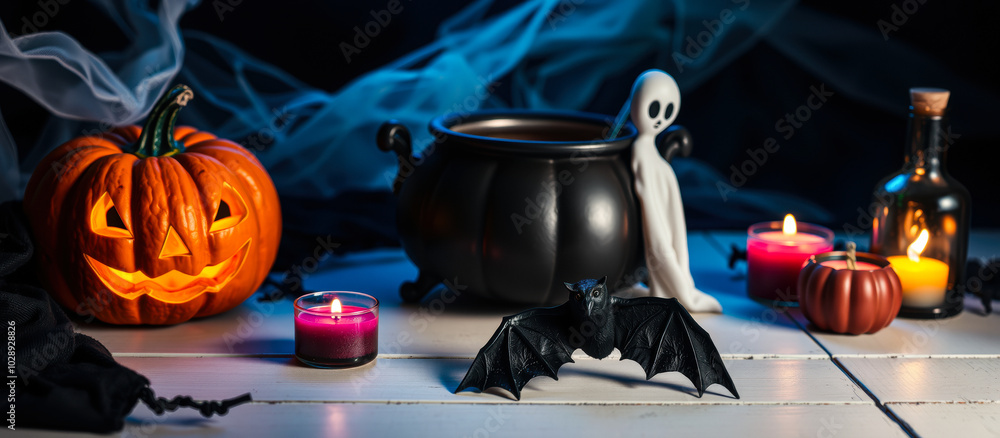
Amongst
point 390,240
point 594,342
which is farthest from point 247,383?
point 390,240

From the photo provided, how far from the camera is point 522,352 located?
3.14 feet

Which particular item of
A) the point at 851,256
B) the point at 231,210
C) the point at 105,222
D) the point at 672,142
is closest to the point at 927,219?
the point at 851,256

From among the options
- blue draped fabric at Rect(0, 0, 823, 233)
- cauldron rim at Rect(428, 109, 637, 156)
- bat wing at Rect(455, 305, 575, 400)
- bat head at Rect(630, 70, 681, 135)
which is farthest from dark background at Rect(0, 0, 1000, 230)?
bat wing at Rect(455, 305, 575, 400)

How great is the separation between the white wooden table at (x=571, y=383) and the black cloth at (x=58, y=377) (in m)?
0.02

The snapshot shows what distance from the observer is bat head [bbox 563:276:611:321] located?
932 millimetres

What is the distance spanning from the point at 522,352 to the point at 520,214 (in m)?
0.22

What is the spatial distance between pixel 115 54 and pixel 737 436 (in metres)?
1.13

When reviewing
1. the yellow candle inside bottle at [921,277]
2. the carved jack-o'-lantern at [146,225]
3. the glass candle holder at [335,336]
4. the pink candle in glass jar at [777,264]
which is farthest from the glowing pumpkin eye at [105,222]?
the yellow candle inside bottle at [921,277]

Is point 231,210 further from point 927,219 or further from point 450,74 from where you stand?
point 927,219

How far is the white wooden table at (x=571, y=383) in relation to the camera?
2.87 ft

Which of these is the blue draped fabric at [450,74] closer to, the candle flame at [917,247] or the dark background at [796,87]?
the dark background at [796,87]

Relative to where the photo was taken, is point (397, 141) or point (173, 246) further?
point (397, 141)

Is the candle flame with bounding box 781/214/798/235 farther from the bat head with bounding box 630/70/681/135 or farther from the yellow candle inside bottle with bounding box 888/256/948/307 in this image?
the bat head with bounding box 630/70/681/135

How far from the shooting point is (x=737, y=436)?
855mm
